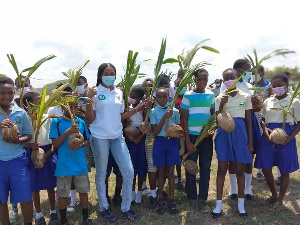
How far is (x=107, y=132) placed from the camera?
3.68 m

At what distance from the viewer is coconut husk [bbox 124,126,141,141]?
400cm

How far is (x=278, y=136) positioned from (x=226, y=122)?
2.61 feet

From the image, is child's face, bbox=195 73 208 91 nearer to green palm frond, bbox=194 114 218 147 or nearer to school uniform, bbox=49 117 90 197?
green palm frond, bbox=194 114 218 147

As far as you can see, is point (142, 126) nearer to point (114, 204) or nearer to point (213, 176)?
point (114, 204)

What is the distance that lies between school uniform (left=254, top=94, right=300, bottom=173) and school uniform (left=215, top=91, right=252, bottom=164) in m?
0.43

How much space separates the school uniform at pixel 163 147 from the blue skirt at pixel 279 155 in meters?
1.25

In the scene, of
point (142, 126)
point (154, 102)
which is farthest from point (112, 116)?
point (154, 102)

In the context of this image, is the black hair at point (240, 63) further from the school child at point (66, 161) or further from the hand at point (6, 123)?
the hand at point (6, 123)

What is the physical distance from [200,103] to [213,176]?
2253 millimetres

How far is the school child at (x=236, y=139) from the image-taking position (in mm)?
3777

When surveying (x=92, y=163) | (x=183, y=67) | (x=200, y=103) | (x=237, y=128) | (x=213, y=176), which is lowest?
(x=213, y=176)

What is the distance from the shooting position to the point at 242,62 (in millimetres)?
4359

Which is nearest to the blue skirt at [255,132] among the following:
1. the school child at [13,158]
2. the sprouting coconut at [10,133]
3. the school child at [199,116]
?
the school child at [199,116]

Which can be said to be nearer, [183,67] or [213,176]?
[183,67]
